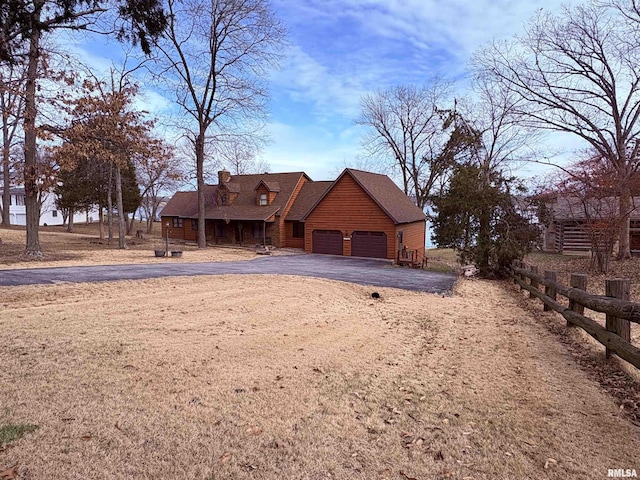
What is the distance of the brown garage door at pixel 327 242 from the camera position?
2963cm

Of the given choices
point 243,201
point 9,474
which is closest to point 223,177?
point 243,201

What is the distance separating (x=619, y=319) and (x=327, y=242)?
25084 mm

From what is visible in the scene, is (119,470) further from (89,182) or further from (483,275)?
(89,182)

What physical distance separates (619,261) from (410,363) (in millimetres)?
22690

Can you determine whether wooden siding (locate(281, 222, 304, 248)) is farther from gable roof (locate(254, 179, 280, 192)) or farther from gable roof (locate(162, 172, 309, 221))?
gable roof (locate(254, 179, 280, 192))

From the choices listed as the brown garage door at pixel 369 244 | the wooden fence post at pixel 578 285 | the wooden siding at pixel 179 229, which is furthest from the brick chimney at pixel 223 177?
the wooden fence post at pixel 578 285

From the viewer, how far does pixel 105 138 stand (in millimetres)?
16078

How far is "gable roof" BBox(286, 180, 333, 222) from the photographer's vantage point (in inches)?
1300

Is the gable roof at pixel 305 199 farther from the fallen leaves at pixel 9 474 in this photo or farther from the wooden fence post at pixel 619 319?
the fallen leaves at pixel 9 474

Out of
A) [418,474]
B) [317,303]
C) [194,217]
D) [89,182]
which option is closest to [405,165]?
[194,217]

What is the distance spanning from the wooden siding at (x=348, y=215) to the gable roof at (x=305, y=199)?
5.09 ft

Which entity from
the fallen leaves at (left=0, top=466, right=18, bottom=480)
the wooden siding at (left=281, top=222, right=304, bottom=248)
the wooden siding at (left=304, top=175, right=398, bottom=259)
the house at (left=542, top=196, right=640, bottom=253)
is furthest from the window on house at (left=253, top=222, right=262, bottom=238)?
the fallen leaves at (left=0, top=466, right=18, bottom=480)

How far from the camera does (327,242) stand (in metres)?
30.1

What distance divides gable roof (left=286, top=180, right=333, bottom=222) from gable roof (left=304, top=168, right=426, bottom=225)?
2053 millimetres
